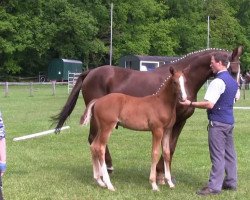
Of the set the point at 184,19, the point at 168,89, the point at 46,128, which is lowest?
the point at 46,128

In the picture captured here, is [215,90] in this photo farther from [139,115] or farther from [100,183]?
[100,183]

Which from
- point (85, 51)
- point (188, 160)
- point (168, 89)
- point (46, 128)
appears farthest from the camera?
point (85, 51)

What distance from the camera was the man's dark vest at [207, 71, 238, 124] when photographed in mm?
8000

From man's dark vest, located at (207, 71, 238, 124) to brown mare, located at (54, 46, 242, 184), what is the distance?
0.51 meters

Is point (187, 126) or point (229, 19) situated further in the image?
point (229, 19)

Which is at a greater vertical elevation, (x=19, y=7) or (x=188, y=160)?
(x=19, y=7)

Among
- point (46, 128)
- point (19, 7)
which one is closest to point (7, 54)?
point (19, 7)

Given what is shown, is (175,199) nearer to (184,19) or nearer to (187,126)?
(187,126)

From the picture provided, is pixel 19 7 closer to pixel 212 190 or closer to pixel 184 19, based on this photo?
pixel 184 19

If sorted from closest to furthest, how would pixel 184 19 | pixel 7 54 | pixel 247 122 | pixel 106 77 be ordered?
pixel 106 77, pixel 247 122, pixel 7 54, pixel 184 19

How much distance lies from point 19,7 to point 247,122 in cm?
4686

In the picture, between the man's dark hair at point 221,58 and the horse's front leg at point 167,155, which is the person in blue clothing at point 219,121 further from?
the horse's front leg at point 167,155

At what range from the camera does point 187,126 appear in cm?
1747

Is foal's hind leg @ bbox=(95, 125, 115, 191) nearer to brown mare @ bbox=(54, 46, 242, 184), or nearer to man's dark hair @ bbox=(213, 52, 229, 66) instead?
brown mare @ bbox=(54, 46, 242, 184)
